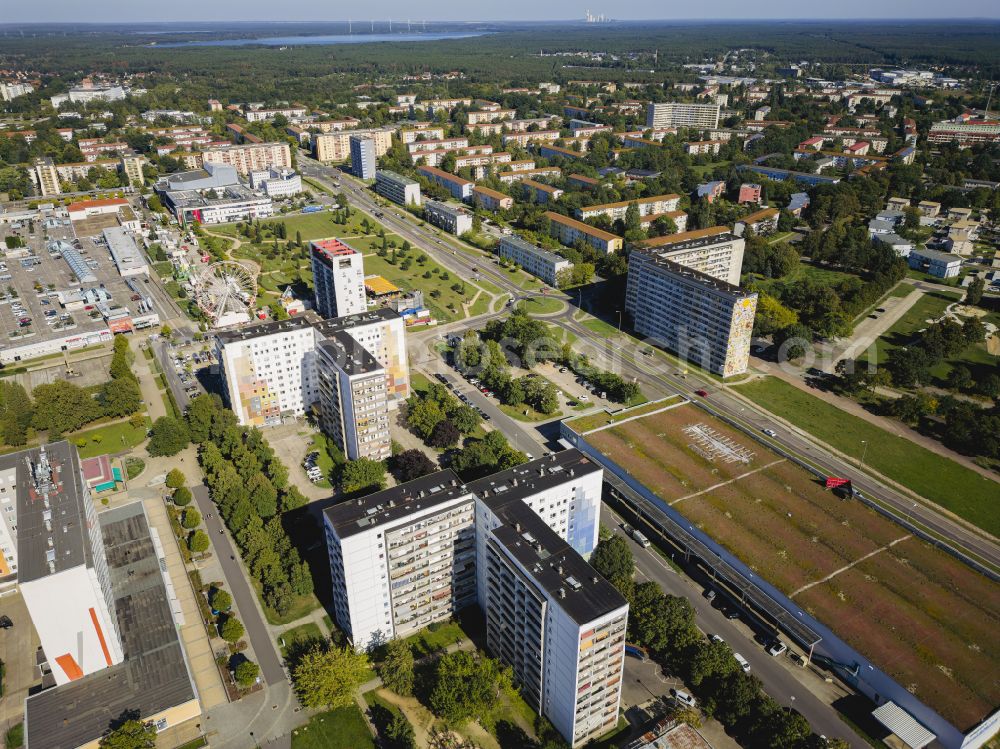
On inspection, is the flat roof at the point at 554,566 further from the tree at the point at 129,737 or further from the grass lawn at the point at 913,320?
the grass lawn at the point at 913,320

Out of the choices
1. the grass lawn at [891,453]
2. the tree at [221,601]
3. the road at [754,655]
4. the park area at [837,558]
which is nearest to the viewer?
the road at [754,655]

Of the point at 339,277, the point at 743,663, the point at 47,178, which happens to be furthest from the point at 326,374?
the point at 47,178

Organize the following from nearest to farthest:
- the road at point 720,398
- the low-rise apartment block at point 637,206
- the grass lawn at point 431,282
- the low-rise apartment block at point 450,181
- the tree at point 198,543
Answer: the tree at point 198,543 → the road at point 720,398 → the grass lawn at point 431,282 → the low-rise apartment block at point 637,206 → the low-rise apartment block at point 450,181

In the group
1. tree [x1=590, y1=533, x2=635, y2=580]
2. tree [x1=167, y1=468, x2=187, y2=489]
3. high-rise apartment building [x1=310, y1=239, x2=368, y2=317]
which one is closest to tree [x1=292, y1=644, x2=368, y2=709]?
tree [x1=590, y1=533, x2=635, y2=580]

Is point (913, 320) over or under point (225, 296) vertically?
under

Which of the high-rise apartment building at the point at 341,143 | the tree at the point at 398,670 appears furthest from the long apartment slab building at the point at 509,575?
the high-rise apartment building at the point at 341,143

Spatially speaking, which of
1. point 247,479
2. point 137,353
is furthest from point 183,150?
point 247,479

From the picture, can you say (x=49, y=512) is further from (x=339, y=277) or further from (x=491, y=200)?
(x=491, y=200)

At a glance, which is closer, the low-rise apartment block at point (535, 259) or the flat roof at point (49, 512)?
the flat roof at point (49, 512)
